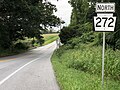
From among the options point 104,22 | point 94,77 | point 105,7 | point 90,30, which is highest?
point 105,7

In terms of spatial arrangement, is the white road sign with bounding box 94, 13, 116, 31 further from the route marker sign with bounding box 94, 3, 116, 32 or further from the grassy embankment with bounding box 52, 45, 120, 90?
the grassy embankment with bounding box 52, 45, 120, 90

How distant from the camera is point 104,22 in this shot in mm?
9227

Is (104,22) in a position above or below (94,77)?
above

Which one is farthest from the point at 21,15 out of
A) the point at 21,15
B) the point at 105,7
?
the point at 105,7

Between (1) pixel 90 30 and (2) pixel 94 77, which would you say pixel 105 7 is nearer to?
(2) pixel 94 77

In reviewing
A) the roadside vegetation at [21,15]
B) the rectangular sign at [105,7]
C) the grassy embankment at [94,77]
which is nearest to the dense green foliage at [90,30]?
the grassy embankment at [94,77]

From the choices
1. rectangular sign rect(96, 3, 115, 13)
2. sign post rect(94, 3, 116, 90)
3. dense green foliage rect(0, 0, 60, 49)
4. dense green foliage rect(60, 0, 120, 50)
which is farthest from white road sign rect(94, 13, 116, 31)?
dense green foliage rect(0, 0, 60, 49)

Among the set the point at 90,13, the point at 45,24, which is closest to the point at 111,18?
the point at 90,13

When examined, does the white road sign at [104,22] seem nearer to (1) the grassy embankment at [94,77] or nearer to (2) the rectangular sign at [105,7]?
(2) the rectangular sign at [105,7]

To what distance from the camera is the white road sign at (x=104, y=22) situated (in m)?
9.20

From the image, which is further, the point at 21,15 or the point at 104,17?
the point at 21,15

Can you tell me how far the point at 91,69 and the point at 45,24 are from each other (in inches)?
1572

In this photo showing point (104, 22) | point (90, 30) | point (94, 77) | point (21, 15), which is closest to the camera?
point (104, 22)

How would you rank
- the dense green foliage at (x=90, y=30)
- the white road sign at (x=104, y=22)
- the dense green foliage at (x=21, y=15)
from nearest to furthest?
the white road sign at (x=104, y=22), the dense green foliage at (x=90, y=30), the dense green foliage at (x=21, y=15)
